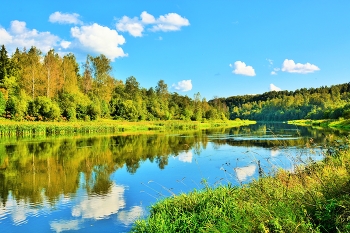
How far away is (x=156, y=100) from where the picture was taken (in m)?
84.6

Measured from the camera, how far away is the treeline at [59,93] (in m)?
49.4

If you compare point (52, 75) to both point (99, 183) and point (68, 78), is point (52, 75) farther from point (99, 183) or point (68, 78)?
point (99, 183)

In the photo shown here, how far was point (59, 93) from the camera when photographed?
61.2 meters

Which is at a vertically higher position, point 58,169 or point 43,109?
point 43,109

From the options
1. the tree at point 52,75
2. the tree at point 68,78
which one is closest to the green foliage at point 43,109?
the tree at point 52,75

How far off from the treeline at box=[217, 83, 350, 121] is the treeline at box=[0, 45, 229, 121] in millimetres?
63397

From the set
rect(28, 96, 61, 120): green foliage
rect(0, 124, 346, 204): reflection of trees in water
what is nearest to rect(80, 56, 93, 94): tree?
rect(28, 96, 61, 120): green foliage

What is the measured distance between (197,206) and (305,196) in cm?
267

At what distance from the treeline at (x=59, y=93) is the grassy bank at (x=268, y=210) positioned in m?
46.5

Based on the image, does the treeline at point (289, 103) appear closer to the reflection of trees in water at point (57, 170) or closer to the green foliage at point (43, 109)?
the green foliage at point (43, 109)

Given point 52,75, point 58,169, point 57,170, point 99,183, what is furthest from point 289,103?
point 99,183

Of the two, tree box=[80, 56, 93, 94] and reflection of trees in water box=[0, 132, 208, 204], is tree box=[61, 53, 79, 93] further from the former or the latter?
reflection of trees in water box=[0, 132, 208, 204]

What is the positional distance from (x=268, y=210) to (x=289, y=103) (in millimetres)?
154591

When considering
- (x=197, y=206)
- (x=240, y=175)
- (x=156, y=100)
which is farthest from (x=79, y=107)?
(x=197, y=206)
